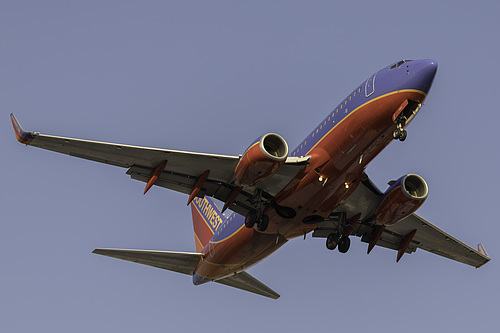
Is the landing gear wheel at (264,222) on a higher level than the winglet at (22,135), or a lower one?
higher

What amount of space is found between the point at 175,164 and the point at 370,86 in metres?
8.29

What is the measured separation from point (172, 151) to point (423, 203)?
35.3ft

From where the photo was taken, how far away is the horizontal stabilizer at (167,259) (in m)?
32.7

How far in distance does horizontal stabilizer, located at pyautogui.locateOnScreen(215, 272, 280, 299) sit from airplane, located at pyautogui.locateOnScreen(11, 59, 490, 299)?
119 cm

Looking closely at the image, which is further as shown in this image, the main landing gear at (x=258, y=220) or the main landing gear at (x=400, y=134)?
the main landing gear at (x=258, y=220)

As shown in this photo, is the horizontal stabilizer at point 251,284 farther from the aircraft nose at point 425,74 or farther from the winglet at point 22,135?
the aircraft nose at point 425,74

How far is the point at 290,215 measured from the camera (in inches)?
1137

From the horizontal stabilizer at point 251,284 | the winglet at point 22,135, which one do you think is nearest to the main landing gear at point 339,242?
the horizontal stabilizer at point 251,284

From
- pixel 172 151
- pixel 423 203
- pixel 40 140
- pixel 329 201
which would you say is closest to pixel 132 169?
pixel 172 151

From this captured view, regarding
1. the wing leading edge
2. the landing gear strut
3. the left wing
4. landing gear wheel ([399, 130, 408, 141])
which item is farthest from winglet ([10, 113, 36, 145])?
the landing gear strut

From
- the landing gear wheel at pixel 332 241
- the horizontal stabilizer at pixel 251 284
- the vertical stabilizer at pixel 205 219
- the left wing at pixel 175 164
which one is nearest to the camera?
the left wing at pixel 175 164

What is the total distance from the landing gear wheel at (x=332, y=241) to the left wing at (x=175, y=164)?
4514 mm

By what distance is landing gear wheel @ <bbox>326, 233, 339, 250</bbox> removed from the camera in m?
31.5

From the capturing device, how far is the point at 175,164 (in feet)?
90.9
